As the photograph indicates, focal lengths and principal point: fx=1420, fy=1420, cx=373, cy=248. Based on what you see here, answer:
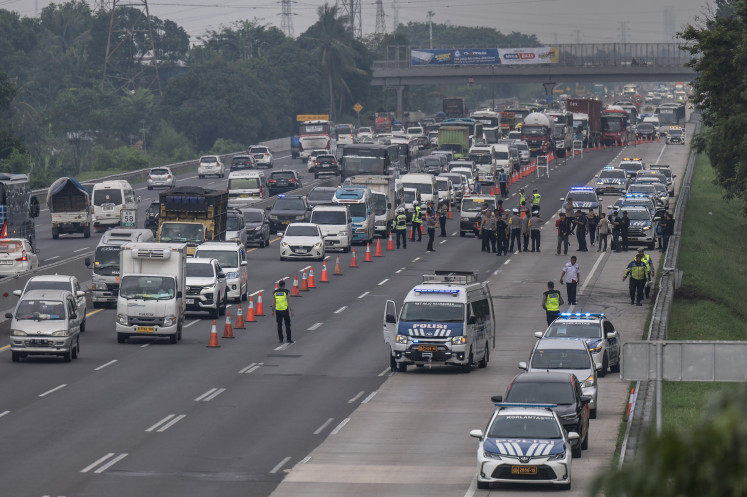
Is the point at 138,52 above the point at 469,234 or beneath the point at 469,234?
above

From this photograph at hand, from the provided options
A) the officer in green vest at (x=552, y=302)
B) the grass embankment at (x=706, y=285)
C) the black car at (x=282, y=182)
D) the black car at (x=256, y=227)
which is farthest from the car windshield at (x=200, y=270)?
the black car at (x=282, y=182)

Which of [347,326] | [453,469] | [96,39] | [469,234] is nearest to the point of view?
[453,469]

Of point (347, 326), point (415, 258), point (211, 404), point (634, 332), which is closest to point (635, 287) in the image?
point (634, 332)

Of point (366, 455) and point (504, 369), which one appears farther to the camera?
point (504, 369)

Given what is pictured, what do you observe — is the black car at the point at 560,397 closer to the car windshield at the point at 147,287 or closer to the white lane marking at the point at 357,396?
the white lane marking at the point at 357,396

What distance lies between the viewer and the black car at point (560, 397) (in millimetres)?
22422

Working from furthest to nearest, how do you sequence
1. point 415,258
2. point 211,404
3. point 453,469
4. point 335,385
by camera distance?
point 415,258 → point 335,385 → point 211,404 → point 453,469

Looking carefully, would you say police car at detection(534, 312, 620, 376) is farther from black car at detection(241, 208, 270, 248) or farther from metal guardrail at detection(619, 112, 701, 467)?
black car at detection(241, 208, 270, 248)

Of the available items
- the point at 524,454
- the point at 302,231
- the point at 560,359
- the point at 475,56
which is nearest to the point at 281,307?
the point at 560,359

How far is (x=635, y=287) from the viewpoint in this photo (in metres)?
43.2

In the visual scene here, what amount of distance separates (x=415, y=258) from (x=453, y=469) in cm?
3484

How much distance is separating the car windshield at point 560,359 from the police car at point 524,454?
21.8 feet

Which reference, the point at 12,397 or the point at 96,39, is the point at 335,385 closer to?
the point at 12,397

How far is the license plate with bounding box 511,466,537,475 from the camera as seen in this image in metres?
19.9
